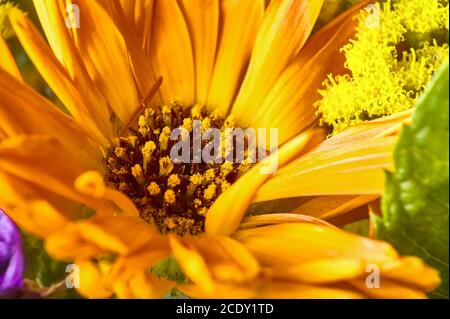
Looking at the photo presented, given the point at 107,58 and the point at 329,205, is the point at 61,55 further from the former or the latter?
the point at 329,205

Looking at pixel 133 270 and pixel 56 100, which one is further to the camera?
pixel 56 100

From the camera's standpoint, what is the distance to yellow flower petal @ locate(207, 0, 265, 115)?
0.35 m

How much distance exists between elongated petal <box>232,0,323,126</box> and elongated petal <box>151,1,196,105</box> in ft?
0.11

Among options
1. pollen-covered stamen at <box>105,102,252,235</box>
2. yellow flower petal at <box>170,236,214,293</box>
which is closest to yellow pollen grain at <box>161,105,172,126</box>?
pollen-covered stamen at <box>105,102,252,235</box>

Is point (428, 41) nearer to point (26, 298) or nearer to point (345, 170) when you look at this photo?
point (345, 170)

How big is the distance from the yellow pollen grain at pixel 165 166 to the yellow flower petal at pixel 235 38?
0.05 metres

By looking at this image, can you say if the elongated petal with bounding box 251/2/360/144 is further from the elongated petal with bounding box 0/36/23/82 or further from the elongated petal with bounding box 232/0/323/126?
the elongated petal with bounding box 0/36/23/82

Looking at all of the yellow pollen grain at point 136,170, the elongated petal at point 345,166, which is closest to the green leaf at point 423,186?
the elongated petal at point 345,166

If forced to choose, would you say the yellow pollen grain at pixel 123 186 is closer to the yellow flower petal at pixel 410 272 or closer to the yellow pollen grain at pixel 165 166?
the yellow pollen grain at pixel 165 166

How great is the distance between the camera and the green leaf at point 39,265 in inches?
12.9

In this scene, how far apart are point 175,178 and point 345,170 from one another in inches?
3.2

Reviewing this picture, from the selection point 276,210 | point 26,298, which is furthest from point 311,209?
point 26,298
